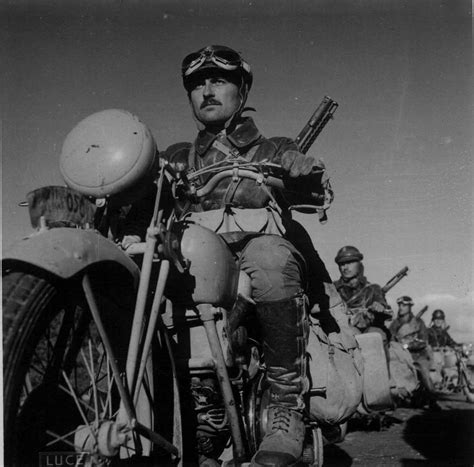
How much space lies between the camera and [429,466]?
4297 millimetres

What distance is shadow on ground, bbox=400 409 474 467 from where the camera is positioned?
181 inches

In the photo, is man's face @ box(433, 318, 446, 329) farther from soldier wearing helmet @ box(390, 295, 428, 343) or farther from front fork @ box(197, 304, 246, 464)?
front fork @ box(197, 304, 246, 464)

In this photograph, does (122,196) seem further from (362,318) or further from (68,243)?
(362,318)

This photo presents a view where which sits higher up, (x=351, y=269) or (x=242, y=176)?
(x=242, y=176)

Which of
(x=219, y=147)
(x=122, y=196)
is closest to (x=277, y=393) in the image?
(x=122, y=196)

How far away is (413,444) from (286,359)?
368 cm

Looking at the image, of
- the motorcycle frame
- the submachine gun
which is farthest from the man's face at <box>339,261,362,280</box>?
the motorcycle frame

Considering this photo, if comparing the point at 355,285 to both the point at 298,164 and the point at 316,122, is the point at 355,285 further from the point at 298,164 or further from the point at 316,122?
the point at 298,164

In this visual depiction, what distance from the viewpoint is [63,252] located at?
1.90 m

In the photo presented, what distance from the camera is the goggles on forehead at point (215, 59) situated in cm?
343

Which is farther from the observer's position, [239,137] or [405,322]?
[405,322]

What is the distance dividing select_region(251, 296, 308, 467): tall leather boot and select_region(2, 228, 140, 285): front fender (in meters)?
0.93

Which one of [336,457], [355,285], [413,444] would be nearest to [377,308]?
[355,285]

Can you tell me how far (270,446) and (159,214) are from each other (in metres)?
1.13
